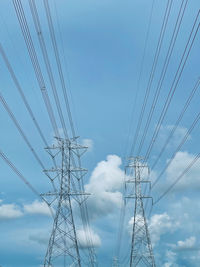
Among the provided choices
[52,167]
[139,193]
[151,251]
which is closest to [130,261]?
[151,251]

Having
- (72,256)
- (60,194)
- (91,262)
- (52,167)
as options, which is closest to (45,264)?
(72,256)

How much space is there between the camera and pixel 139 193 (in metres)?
51.0

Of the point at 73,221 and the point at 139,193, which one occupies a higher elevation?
the point at 139,193

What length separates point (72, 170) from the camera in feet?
151

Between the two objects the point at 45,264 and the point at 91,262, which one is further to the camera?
the point at 91,262

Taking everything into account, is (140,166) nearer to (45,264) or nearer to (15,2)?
(45,264)

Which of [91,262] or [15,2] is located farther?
[91,262]

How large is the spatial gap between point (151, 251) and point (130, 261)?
2.89 meters

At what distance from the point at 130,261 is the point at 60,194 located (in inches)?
492

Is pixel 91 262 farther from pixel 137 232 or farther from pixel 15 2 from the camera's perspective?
pixel 15 2

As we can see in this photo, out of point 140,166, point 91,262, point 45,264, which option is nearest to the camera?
point 45,264

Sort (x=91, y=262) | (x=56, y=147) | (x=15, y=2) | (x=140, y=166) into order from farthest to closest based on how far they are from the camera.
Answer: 1. (x=91, y=262)
2. (x=140, y=166)
3. (x=56, y=147)
4. (x=15, y=2)

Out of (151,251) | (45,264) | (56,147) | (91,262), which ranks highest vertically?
(56,147)

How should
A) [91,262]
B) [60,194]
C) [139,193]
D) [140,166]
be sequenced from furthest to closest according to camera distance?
1. [91,262]
2. [140,166]
3. [139,193]
4. [60,194]
